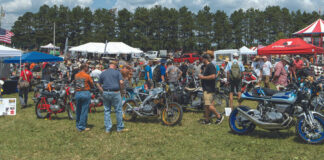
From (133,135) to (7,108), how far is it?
16.5 feet

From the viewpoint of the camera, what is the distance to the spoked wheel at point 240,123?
669cm

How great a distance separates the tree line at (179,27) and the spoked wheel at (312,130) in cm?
6024

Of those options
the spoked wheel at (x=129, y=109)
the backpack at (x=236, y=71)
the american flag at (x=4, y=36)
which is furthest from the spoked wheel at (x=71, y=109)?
the american flag at (x=4, y=36)

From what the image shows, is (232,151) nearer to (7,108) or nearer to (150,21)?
(7,108)

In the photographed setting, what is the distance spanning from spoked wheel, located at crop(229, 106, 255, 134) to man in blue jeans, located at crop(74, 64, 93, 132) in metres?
3.56

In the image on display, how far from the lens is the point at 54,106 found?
346 inches

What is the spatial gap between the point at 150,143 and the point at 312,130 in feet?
10.9

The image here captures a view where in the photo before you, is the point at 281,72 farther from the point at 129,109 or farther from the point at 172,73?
the point at 129,109

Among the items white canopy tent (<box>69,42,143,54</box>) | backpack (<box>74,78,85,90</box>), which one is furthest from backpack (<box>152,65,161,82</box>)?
white canopy tent (<box>69,42,143,54</box>)

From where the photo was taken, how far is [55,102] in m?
8.94

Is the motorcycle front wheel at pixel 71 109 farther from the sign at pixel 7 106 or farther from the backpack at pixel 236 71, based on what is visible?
the backpack at pixel 236 71

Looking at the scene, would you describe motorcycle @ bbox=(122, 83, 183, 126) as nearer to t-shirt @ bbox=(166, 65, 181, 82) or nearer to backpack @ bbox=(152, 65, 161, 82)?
t-shirt @ bbox=(166, 65, 181, 82)

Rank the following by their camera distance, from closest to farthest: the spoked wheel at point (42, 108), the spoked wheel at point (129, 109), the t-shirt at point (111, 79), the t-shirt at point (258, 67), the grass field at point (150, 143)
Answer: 1. the grass field at point (150, 143)
2. the t-shirt at point (111, 79)
3. the spoked wheel at point (129, 109)
4. the spoked wheel at point (42, 108)
5. the t-shirt at point (258, 67)

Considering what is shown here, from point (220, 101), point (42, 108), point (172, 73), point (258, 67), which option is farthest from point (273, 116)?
point (258, 67)
